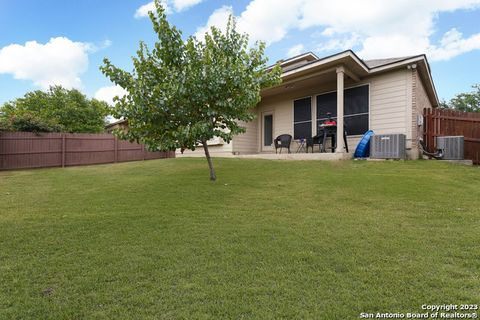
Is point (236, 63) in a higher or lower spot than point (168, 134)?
higher

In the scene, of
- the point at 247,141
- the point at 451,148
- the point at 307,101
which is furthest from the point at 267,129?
the point at 451,148

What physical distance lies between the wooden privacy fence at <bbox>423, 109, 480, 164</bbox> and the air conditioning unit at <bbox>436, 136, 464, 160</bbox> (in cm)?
42

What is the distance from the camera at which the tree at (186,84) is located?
5039 millimetres

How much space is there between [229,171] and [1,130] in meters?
10.6

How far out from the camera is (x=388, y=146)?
26.3ft

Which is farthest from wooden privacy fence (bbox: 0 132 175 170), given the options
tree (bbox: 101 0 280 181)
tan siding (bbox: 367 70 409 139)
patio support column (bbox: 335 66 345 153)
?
tan siding (bbox: 367 70 409 139)

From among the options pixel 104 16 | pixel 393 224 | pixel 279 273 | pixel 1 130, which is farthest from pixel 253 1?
pixel 1 130

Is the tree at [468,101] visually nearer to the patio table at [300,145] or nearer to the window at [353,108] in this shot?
the window at [353,108]

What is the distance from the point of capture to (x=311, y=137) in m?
10.5

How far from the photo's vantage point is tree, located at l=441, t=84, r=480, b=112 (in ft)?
104

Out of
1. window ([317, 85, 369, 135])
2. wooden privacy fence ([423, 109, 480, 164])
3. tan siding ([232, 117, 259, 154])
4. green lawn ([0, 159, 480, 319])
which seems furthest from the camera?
tan siding ([232, 117, 259, 154])

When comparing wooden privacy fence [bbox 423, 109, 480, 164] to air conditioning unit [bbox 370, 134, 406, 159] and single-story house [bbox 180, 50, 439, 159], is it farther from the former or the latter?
air conditioning unit [bbox 370, 134, 406, 159]

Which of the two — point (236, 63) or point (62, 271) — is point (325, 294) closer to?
point (62, 271)

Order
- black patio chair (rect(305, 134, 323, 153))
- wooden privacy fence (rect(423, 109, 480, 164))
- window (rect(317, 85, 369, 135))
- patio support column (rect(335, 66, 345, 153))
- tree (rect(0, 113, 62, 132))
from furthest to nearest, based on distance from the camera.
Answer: tree (rect(0, 113, 62, 132))
black patio chair (rect(305, 134, 323, 153))
window (rect(317, 85, 369, 135))
wooden privacy fence (rect(423, 109, 480, 164))
patio support column (rect(335, 66, 345, 153))
